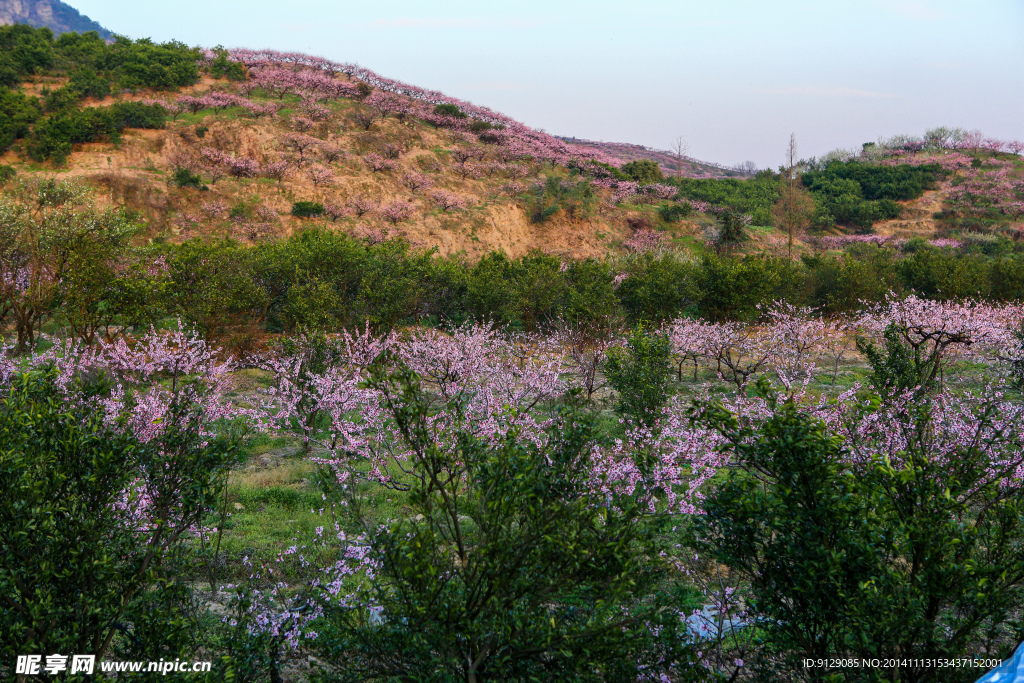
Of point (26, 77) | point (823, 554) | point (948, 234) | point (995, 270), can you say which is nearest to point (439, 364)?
point (823, 554)

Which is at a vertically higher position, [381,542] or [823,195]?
[823,195]

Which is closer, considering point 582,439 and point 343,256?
point 582,439

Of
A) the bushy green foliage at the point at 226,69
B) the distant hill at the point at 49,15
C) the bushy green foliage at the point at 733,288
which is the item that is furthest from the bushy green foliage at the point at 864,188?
the distant hill at the point at 49,15

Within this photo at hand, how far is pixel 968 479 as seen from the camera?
6441mm

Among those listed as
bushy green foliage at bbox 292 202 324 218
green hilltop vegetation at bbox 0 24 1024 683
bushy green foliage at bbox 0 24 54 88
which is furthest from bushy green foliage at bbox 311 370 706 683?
bushy green foliage at bbox 0 24 54 88

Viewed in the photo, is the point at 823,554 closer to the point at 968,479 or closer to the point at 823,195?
the point at 968,479

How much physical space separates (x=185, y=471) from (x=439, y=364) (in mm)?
11295

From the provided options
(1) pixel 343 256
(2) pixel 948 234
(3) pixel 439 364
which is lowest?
(3) pixel 439 364

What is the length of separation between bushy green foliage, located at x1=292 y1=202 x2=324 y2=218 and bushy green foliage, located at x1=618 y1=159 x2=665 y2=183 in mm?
33394

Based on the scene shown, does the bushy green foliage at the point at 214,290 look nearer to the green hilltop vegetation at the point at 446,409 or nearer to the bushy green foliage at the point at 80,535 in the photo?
the green hilltop vegetation at the point at 446,409

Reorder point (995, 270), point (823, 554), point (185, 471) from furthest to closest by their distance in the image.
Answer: point (995, 270), point (185, 471), point (823, 554)

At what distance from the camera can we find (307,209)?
36438mm

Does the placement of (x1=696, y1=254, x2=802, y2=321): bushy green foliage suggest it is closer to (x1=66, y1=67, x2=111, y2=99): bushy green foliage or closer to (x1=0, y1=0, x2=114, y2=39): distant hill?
(x1=66, y1=67, x2=111, y2=99): bushy green foliage

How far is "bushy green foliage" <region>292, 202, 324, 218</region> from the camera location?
36.2 m
